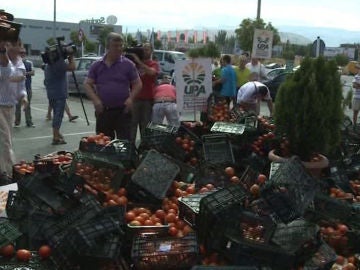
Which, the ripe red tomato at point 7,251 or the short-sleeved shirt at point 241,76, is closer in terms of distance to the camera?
the ripe red tomato at point 7,251

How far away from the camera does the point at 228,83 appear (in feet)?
36.1

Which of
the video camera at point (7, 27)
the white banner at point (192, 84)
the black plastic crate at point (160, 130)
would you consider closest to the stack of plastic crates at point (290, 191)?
the black plastic crate at point (160, 130)

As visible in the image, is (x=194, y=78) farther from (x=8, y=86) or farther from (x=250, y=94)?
(x=8, y=86)

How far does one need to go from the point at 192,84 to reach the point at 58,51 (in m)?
2.40

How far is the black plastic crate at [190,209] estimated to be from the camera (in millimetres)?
3066

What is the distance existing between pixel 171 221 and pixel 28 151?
5.82 m

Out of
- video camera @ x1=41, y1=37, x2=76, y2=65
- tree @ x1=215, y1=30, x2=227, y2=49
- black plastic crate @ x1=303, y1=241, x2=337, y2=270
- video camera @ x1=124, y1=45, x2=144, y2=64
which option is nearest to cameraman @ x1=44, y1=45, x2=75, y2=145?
video camera @ x1=41, y1=37, x2=76, y2=65

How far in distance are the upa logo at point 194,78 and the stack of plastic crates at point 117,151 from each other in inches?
155

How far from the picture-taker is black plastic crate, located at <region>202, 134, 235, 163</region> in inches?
185

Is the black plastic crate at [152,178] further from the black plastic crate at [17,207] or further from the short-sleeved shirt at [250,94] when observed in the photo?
the short-sleeved shirt at [250,94]

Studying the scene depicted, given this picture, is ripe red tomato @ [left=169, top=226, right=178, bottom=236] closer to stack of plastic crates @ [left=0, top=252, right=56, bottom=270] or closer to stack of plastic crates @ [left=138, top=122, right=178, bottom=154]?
stack of plastic crates @ [left=0, top=252, right=56, bottom=270]

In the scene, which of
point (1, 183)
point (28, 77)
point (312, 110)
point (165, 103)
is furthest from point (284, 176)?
point (28, 77)

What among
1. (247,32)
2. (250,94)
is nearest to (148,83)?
(250,94)

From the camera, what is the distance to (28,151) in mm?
8398
